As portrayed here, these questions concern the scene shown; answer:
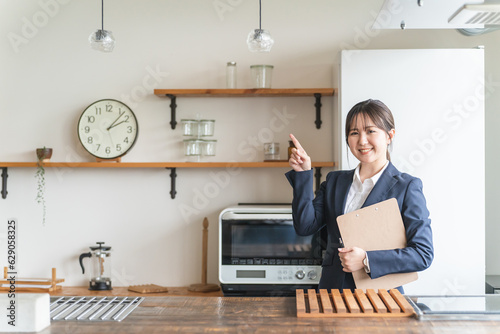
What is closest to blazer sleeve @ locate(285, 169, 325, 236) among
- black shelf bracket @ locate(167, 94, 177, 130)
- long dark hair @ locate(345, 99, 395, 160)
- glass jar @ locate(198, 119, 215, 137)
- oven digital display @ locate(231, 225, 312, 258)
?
long dark hair @ locate(345, 99, 395, 160)

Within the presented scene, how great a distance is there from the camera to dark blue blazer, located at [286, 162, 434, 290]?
189 centimetres

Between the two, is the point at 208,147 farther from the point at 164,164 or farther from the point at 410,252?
the point at 410,252

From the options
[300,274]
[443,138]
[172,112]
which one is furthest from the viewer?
[172,112]

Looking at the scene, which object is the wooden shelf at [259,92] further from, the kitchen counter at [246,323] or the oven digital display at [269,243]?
the kitchen counter at [246,323]

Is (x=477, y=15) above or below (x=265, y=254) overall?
above

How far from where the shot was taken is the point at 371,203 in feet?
6.59

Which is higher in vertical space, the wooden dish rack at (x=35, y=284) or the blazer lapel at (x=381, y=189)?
the blazer lapel at (x=381, y=189)

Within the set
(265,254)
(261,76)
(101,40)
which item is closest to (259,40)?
(261,76)

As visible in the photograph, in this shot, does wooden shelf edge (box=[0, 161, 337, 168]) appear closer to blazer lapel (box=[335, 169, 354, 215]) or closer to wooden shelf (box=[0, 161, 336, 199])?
wooden shelf (box=[0, 161, 336, 199])

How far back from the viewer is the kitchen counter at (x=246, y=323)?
4.76 feet

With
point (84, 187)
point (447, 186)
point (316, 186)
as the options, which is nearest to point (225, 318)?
point (447, 186)

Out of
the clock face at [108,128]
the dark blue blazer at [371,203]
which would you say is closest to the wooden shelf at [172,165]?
the clock face at [108,128]

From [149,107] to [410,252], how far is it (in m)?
1.99

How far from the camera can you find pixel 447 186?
9.35 ft
